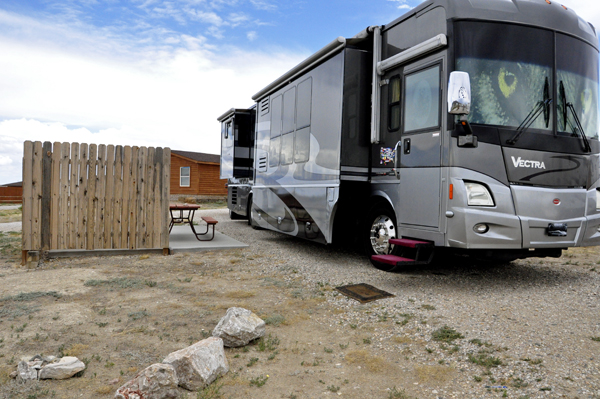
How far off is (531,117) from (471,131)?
84 centimetres

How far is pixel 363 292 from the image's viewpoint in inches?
205

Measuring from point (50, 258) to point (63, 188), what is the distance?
46.8 inches

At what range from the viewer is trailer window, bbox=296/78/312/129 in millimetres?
7688

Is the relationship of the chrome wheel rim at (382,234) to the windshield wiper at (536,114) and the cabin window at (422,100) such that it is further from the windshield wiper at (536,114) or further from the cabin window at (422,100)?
the windshield wiper at (536,114)

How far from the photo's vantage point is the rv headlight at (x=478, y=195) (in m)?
5.03

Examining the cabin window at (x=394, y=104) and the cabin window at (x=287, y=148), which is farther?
the cabin window at (x=287, y=148)

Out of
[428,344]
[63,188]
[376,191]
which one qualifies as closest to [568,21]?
[376,191]

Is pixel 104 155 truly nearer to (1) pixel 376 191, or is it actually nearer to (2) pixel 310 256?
(2) pixel 310 256

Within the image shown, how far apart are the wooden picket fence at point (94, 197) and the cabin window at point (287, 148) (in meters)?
2.19

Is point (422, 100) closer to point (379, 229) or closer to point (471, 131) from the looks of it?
point (471, 131)

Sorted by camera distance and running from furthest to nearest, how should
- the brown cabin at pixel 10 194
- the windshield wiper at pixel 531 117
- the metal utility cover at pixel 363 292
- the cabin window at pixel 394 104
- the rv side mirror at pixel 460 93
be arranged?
1. the brown cabin at pixel 10 194
2. the cabin window at pixel 394 104
3. the windshield wiper at pixel 531 117
4. the metal utility cover at pixel 363 292
5. the rv side mirror at pixel 460 93

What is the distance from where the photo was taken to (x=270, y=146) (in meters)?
9.38

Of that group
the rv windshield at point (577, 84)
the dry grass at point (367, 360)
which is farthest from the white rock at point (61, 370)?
the rv windshield at point (577, 84)

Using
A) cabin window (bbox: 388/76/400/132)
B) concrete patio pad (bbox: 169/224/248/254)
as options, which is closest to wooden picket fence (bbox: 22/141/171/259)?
concrete patio pad (bbox: 169/224/248/254)
